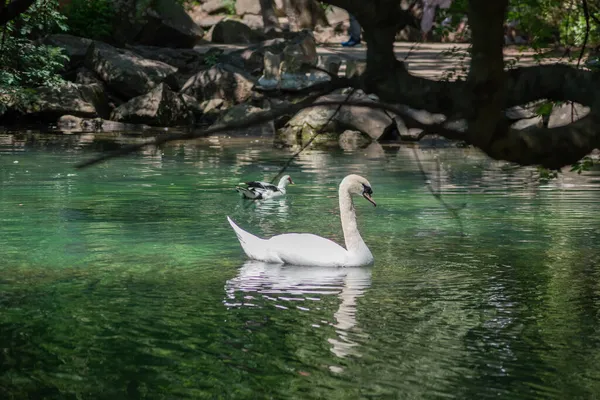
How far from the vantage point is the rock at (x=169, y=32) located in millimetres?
37000

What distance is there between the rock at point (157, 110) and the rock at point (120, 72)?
42.1 inches

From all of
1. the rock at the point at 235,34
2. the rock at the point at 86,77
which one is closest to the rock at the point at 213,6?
the rock at the point at 235,34

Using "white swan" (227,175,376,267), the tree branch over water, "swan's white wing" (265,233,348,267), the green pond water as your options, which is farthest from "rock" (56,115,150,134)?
the tree branch over water

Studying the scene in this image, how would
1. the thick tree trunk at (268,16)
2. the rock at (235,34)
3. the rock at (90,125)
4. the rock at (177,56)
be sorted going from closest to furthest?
1. the rock at (90,125)
2. the rock at (177,56)
3. the thick tree trunk at (268,16)
4. the rock at (235,34)

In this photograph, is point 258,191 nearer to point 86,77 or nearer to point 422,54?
point 86,77

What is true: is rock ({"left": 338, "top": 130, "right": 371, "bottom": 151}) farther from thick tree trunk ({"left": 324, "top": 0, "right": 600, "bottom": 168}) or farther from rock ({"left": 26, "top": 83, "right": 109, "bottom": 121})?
thick tree trunk ({"left": 324, "top": 0, "right": 600, "bottom": 168})

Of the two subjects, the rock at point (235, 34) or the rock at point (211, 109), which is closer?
the rock at point (211, 109)

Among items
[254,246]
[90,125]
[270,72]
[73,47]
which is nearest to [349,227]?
[254,246]

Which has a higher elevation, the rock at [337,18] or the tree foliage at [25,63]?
the rock at [337,18]

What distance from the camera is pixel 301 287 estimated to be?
1130cm

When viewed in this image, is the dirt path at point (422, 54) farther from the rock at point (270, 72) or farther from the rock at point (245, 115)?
the rock at point (245, 115)

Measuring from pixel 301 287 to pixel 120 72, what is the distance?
2265 cm

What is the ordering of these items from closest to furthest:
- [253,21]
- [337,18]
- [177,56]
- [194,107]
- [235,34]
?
[194,107], [177,56], [235,34], [253,21], [337,18]

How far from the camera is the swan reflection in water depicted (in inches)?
395
